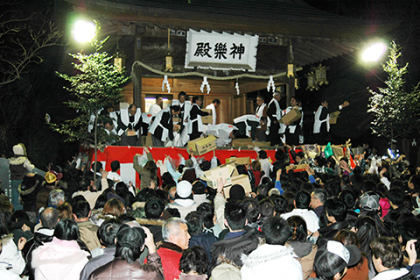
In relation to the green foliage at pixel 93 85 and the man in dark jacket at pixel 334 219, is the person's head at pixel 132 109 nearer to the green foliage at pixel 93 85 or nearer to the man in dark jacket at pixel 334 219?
the green foliage at pixel 93 85

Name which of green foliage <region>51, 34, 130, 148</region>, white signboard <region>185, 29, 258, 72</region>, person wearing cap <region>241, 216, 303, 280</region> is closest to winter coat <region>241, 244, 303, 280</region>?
person wearing cap <region>241, 216, 303, 280</region>

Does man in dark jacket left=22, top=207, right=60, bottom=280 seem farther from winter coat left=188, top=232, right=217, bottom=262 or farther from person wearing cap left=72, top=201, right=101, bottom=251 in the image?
winter coat left=188, top=232, right=217, bottom=262

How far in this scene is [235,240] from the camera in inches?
130

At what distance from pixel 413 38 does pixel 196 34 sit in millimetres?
13770

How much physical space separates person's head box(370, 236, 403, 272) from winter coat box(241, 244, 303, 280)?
645 mm

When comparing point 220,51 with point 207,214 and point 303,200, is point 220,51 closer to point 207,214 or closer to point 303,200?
point 303,200

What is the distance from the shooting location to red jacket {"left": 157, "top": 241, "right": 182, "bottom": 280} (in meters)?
3.18

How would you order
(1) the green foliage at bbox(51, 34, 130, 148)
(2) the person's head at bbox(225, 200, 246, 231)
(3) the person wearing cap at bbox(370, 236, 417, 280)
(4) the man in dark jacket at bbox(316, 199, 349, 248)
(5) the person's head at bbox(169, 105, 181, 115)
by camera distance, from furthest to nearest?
(5) the person's head at bbox(169, 105, 181, 115)
(1) the green foliage at bbox(51, 34, 130, 148)
(4) the man in dark jacket at bbox(316, 199, 349, 248)
(2) the person's head at bbox(225, 200, 246, 231)
(3) the person wearing cap at bbox(370, 236, 417, 280)

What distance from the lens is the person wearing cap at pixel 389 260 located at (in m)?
2.78

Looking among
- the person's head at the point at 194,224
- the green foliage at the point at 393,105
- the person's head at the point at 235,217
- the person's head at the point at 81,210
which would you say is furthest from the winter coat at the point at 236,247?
the green foliage at the point at 393,105

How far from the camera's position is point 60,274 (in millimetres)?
3121

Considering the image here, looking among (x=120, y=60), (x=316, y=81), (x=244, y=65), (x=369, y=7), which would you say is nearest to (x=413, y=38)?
(x=369, y=7)

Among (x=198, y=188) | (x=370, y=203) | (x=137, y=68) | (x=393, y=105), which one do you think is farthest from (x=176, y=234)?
(x=393, y=105)

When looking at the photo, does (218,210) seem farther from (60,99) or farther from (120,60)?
(60,99)
